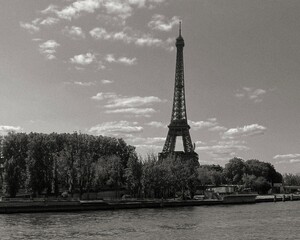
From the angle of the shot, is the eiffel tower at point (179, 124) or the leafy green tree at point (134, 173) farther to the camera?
the eiffel tower at point (179, 124)

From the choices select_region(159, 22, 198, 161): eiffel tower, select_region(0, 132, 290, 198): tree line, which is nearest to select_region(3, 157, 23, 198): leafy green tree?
select_region(0, 132, 290, 198): tree line

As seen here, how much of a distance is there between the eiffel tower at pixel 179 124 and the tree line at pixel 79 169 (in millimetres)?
26192

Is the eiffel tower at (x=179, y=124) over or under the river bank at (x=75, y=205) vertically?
over

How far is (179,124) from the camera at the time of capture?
143125 mm

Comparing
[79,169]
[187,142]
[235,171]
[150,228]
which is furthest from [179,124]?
[150,228]

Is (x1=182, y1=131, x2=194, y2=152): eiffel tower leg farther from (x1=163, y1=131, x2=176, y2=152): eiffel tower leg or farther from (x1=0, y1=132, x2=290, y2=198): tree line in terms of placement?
(x1=0, y1=132, x2=290, y2=198): tree line

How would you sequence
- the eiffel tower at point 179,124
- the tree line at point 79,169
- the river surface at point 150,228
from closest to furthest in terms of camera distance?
the river surface at point 150,228 < the tree line at point 79,169 < the eiffel tower at point 179,124

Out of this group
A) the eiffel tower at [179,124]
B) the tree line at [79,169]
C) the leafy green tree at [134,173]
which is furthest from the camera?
the eiffel tower at [179,124]

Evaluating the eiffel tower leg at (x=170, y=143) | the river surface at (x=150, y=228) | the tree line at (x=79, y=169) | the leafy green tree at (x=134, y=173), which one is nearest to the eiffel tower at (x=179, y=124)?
the eiffel tower leg at (x=170, y=143)

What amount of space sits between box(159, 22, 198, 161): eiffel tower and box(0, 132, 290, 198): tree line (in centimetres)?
2619

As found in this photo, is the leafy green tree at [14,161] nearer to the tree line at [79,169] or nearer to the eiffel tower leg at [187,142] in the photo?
the tree line at [79,169]

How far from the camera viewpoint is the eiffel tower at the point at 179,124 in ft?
463

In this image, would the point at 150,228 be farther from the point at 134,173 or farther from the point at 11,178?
the point at 11,178

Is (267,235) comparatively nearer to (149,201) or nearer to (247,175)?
(149,201)
